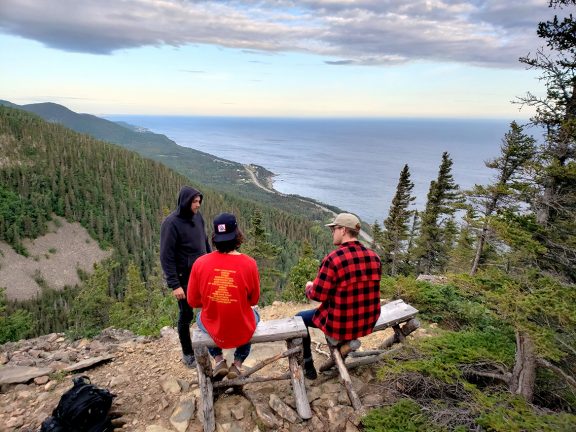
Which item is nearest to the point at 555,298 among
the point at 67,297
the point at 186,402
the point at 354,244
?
the point at 354,244

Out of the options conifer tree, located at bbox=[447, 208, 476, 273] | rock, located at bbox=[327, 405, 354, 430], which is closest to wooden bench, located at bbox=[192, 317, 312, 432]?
rock, located at bbox=[327, 405, 354, 430]

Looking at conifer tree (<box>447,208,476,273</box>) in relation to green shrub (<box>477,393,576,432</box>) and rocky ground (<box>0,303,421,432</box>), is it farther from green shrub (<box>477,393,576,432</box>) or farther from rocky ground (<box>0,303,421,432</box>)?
green shrub (<box>477,393,576,432</box>)

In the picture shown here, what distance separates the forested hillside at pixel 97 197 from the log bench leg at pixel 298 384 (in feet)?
245

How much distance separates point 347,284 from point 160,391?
3.25m

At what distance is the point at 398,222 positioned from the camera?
31.2 metres

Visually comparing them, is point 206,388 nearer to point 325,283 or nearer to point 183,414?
point 183,414

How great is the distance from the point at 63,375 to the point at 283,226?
96.9m

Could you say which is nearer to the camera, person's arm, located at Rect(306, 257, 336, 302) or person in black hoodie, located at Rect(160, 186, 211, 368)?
Result: person's arm, located at Rect(306, 257, 336, 302)

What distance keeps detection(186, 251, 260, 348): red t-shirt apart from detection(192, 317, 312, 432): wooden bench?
7.6 inches

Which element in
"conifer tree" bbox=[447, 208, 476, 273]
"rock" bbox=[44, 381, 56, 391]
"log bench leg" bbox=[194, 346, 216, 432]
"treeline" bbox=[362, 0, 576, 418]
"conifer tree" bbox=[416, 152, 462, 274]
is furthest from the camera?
"conifer tree" bbox=[416, 152, 462, 274]

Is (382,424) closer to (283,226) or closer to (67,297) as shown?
(67,297)

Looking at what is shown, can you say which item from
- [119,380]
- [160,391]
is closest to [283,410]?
[160,391]

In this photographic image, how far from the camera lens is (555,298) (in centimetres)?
327

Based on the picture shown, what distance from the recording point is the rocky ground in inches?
171
